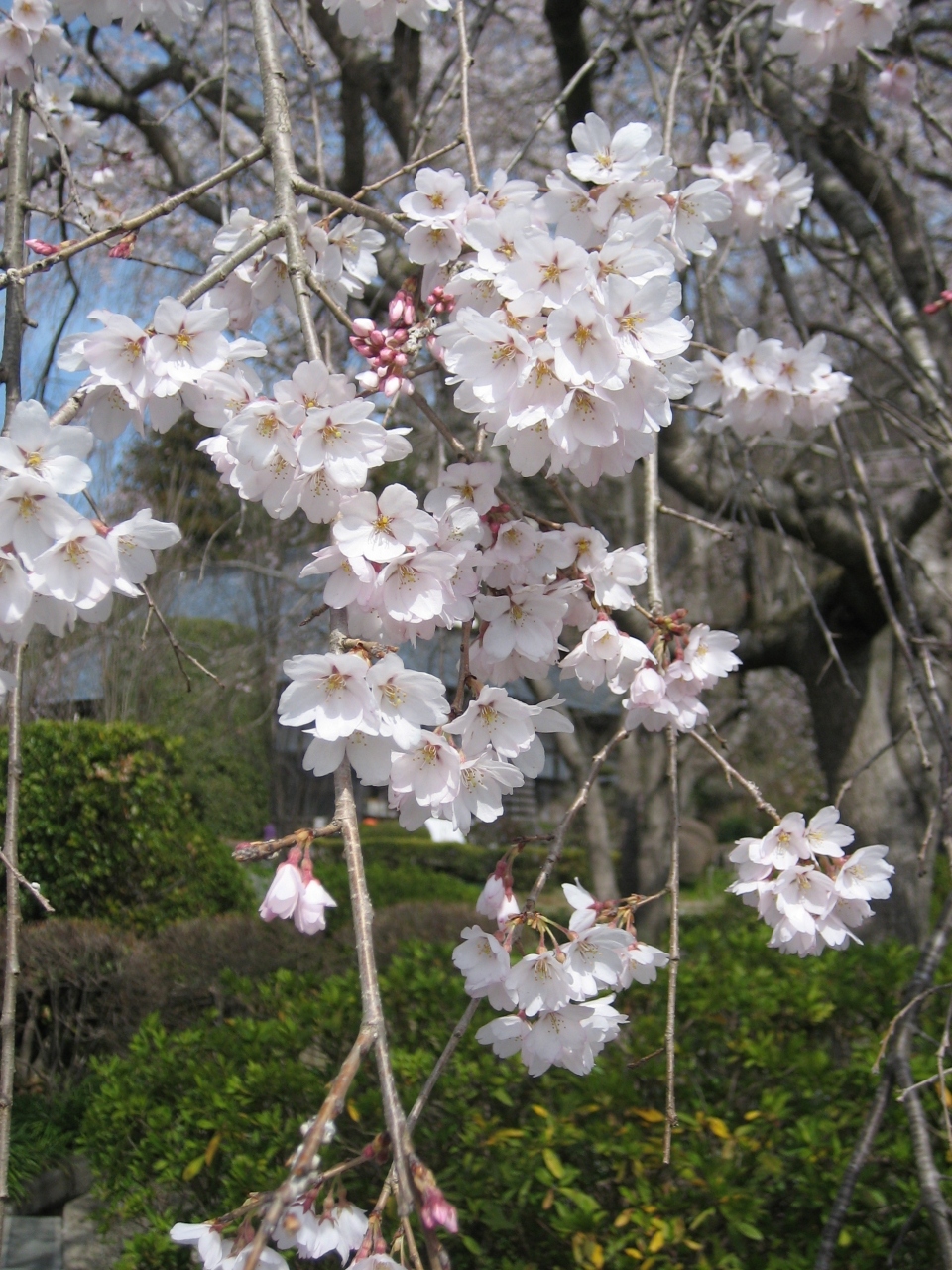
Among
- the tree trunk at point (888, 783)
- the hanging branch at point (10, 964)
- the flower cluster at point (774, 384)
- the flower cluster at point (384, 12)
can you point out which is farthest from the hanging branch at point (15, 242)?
the tree trunk at point (888, 783)

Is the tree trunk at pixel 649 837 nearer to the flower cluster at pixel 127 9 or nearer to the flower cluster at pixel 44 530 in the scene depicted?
the flower cluster at pixel 127 9

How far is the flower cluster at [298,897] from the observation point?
1.03 meters

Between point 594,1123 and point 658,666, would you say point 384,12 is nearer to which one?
point 658,666

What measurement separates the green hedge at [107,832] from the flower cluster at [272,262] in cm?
510

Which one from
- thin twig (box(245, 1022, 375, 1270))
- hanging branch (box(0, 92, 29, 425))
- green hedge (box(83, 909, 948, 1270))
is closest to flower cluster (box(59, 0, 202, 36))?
hanging branch (box(0, 92, 29, 425))

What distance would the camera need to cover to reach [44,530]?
102 centimetres

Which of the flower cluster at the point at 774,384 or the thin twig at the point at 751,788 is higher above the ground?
the flower cluster at the point at 774,384

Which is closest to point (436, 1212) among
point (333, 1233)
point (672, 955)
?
point (333, 1233)

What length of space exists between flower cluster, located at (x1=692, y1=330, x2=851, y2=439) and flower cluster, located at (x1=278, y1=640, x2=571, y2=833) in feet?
5.43

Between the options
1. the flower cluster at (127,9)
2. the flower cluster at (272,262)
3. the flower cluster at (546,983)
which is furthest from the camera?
the flower cluster at (127,9)

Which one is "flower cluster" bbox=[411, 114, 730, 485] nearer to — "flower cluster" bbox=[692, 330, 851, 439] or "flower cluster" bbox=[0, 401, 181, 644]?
"flower cluster" bbox=[0, 401, 181, 644]

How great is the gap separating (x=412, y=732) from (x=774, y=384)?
6.32ft

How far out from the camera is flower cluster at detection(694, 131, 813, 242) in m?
2.62

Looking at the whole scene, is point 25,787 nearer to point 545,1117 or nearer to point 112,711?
point 112,711
